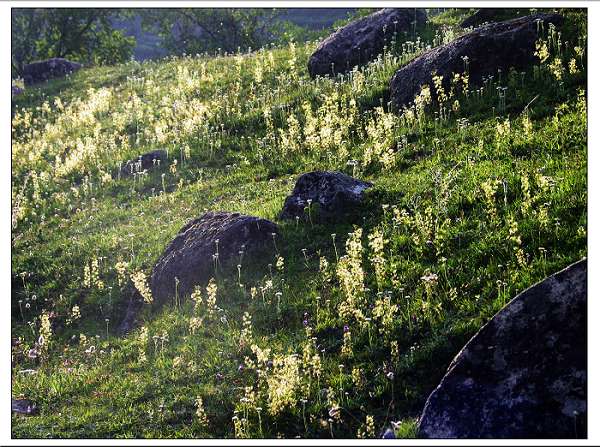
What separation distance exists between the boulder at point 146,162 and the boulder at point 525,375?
14824 millimetres

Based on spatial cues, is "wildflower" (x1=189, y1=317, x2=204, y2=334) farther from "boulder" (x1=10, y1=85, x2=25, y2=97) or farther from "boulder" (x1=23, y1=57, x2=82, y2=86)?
"boulder" (x1=23, y1=57, x2=82, y2=86)

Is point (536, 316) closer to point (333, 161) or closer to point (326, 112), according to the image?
point (333, 161)

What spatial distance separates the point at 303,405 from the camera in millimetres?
9164

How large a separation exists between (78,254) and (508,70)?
1250cm

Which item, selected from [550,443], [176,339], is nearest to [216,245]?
[176,339]

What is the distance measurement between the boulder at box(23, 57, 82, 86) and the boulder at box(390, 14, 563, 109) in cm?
2461

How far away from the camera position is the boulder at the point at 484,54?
1783 centimetres

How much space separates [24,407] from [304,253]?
223 inches

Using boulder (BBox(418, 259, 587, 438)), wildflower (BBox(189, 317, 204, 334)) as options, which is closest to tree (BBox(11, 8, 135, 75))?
wildflower (BBox(189, 317, 204, 334))

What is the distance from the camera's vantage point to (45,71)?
36281 mm

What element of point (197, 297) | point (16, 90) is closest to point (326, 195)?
point (197, 297)

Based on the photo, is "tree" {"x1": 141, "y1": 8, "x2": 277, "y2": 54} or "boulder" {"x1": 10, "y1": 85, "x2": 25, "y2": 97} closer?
"boulder" {"x1": 10, "y1": 85, "x2": 25, "y2": 97}

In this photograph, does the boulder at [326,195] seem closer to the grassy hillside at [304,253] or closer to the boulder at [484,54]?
the grassy hillside at [304,253]

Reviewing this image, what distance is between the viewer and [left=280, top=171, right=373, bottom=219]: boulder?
13797 millimetres
